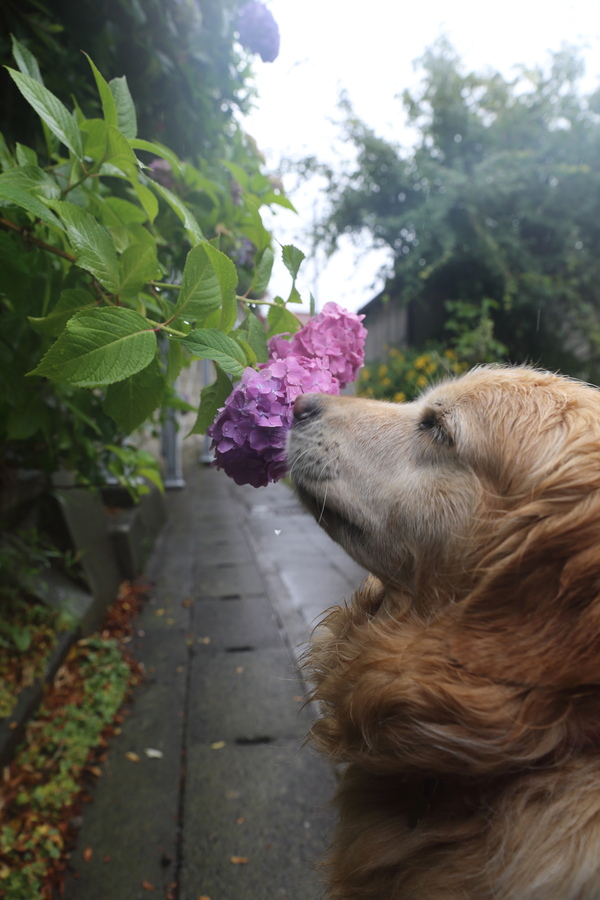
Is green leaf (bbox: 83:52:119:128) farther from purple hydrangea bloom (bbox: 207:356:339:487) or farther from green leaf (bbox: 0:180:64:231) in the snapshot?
purple hydrangea bloom (bbox: 207:356:339:487)

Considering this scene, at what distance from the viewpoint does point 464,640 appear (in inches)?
44.3

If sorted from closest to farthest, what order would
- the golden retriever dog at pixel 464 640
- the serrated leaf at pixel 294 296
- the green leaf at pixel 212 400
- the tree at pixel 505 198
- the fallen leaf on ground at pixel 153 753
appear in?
1. the golden retriever dog at pixel 464 640
2. the green leaf at pixel 212 400
3. the serrated leaf at pixel 294 296
4. the fallen leaf on ground at pixel 153 753
5. the tree at pixel 505 198

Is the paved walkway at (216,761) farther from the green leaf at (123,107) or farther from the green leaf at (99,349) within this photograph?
the green leaf at (123,107)

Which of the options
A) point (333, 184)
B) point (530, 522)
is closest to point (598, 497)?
point (530, 522)

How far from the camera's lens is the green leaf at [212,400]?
1.13 metres

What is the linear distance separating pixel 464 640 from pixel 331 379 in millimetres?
664

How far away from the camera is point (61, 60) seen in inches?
73.4

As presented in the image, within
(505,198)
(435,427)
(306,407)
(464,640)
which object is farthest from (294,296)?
(505,198)

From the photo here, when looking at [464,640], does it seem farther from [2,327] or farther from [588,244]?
[588,244]

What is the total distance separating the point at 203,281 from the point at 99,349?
22cm

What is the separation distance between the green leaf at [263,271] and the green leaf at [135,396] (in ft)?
1.10

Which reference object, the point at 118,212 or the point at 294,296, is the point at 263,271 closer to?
the point at 294,296

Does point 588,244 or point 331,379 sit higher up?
point 588,244

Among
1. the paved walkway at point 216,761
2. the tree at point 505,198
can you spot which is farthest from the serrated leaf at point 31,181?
the tree at point 505,198
